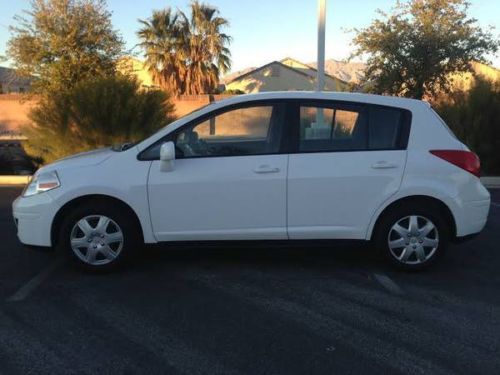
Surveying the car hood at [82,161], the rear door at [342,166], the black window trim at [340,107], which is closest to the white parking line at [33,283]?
the car hood at [82,161]

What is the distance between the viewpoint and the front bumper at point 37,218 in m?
4.96

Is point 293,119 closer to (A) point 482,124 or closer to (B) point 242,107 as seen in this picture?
(B) point 242,107

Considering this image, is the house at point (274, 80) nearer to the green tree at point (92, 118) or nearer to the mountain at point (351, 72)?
the mountain at point (351, 72)

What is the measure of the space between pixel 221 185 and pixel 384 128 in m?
1.58

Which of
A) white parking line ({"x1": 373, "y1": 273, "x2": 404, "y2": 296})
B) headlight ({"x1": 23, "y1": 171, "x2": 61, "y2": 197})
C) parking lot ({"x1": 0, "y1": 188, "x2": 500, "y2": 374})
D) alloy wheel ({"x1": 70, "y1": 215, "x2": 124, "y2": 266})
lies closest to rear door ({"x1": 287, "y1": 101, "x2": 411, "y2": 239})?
white parking line ({"x1": 373, "y1": 273, "x2": 404, "y2": 296})

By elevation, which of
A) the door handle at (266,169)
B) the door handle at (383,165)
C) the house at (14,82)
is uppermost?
the house at (14,82)

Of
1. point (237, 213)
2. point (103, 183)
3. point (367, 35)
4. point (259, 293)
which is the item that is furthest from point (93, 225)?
point (367, 35)

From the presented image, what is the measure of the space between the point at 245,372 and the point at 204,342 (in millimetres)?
504

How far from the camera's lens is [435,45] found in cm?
1962

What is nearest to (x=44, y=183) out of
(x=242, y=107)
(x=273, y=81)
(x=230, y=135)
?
(x=230, y=135)

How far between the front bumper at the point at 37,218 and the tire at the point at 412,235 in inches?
117

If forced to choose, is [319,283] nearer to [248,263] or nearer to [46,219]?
[248,263]

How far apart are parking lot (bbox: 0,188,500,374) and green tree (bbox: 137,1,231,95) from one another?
3025 cm

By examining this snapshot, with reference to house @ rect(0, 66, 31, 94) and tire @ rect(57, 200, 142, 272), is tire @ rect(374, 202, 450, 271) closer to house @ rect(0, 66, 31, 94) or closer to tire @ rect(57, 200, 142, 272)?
tire @ rect(57, 200, 142, 272)
